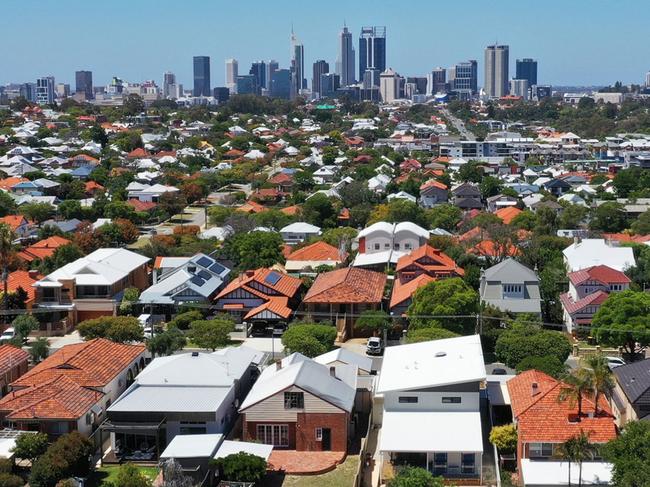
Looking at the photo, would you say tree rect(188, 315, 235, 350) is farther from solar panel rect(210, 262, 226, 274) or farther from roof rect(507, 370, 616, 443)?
roof rect(507, 370, 616, 443)

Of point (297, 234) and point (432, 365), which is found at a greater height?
point (297, 234)

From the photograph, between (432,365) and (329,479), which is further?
(432,365)

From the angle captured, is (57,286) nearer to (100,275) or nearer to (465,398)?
(100,275)

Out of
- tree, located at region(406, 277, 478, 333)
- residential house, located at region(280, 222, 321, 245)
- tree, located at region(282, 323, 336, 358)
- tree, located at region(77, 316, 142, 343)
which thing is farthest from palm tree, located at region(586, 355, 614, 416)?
residential house, located at region(280, 222, 321, 245)

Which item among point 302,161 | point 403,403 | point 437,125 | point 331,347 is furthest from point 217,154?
point 403,403

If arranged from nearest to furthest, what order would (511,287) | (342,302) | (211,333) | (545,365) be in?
(545,365) < (211,333) < (342,302) < (511,287)

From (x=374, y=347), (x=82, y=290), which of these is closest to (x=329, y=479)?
(x=374, y=347)

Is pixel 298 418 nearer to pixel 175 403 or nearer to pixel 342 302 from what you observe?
pixel 175 403
